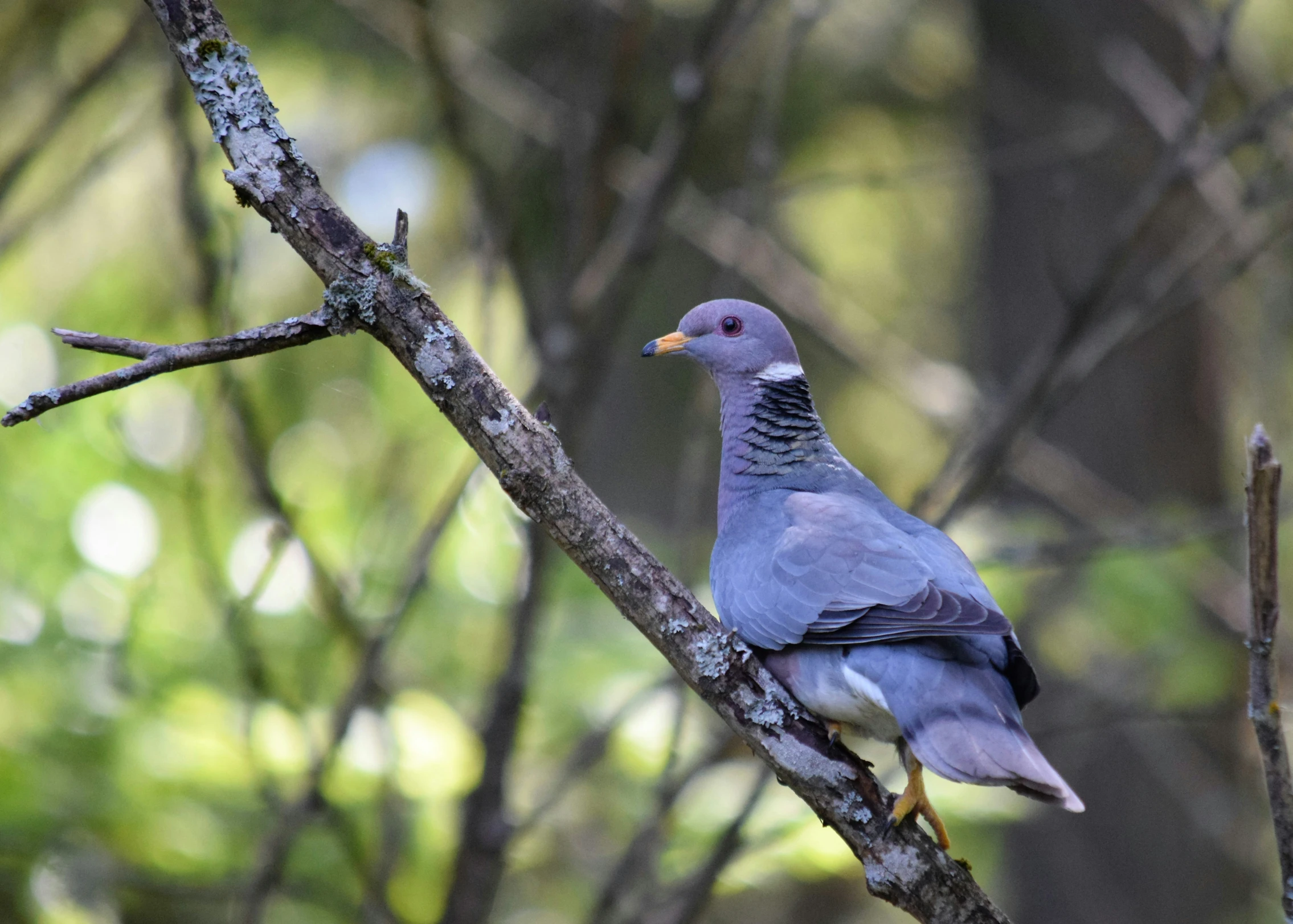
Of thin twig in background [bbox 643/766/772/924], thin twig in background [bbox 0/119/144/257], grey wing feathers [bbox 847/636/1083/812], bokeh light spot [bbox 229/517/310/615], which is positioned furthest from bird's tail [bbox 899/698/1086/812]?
thin twig in background [bbox 0/119/144/257]

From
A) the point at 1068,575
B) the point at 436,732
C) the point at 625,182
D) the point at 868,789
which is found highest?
the point at 625,182

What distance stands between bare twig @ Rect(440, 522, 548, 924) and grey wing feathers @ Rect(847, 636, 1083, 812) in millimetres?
1341

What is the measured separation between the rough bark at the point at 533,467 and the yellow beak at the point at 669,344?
1101 mm

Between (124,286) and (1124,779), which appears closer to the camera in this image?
(124,286)

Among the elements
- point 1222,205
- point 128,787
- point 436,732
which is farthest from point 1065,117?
point 128,787

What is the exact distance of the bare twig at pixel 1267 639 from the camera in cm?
180

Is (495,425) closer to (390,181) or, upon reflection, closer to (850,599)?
(850,599)

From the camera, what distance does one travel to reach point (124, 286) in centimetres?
521

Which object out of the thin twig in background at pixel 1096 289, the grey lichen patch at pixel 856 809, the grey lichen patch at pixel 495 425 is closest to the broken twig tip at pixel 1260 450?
the grey lichen patch at pixel 856 809

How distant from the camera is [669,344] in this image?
10.6 feet

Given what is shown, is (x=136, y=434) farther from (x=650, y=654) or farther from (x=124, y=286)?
(x=650, y=654)

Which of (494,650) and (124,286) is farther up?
(124,286)

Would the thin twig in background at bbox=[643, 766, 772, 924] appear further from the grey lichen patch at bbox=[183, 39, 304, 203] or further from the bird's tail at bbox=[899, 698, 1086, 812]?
the grey lichen patch at bbox=[183, 39, 304, 203]

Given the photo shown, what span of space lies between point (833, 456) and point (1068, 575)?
1888mm
